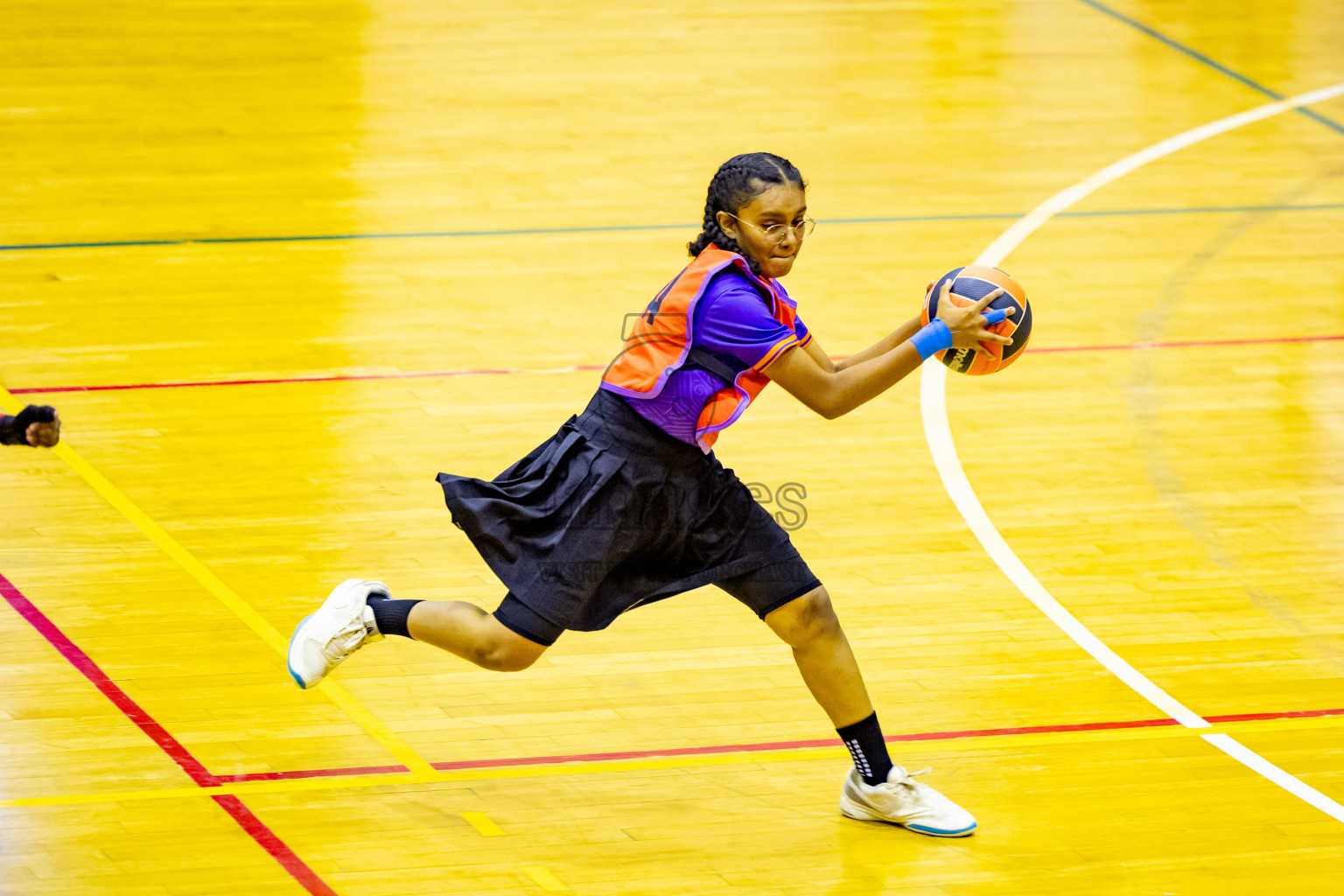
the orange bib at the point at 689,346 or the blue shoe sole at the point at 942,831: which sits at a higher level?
the orange bib at the point at 689,346

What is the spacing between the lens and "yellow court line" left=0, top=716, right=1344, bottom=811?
4.12m

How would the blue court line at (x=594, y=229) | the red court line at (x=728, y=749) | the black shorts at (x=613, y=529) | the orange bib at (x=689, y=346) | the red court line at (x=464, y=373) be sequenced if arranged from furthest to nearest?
the blue court line at (x=594, y=229) < the red court line at (x=464, y=373) < the red court line at (x=728, y=749) < the black shorts at (x=613, y=529) < the orange bib at (x=689, y=346)

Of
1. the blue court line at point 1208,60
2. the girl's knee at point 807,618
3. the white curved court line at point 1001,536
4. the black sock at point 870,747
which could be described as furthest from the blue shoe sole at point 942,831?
the blue court line at point 1208,60

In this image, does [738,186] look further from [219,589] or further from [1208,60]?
[1208,60]

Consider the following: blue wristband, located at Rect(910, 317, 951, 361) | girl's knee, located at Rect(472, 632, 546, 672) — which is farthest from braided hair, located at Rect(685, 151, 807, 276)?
girl's knee, located at Rect(472, 632, 546, 672)

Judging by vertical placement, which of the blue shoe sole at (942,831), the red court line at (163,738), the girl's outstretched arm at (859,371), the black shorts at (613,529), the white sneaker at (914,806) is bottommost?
the blue shoe sole at (942,831)

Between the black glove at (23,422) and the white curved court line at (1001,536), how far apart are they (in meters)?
3.10

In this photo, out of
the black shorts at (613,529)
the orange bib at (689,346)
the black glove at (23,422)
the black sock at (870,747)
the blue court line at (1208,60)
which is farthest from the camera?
the blue court line at (1208,60)

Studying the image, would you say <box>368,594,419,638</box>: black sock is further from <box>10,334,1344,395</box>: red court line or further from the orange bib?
<box>10,334,1344,395</box>: red court line

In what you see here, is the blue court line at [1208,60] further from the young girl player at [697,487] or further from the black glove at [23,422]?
the black glove at [23,422]

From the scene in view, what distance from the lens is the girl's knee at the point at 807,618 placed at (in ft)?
12.9

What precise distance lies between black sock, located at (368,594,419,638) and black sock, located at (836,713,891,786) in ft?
3.70

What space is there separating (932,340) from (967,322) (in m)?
0.10

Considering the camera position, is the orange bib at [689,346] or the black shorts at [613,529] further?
the black shorts at [613,529]
